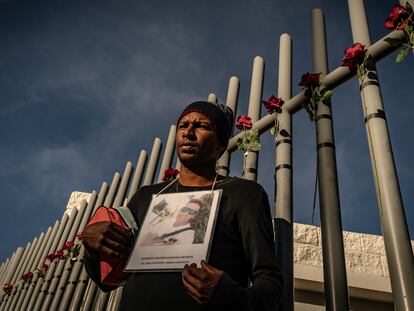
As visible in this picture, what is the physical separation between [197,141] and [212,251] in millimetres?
500

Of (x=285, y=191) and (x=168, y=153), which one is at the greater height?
(x=168, y=153)

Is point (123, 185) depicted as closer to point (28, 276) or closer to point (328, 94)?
point (28, 276)

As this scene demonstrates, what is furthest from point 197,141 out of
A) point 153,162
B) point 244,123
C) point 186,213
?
point 153,162

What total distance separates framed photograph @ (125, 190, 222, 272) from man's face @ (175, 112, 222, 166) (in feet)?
0.64

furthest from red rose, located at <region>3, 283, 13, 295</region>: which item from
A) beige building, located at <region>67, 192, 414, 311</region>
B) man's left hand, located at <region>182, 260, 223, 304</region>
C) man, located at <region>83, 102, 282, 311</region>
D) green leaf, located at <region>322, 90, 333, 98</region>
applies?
man's left hand, located at <region>182, 260, 223, 304</region>

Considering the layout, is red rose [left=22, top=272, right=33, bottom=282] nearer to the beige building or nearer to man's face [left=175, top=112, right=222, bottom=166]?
the beige building

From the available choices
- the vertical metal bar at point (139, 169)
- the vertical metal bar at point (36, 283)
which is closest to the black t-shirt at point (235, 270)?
the vertical metal bar at point (139, 169)

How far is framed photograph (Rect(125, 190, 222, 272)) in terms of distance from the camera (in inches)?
41.6

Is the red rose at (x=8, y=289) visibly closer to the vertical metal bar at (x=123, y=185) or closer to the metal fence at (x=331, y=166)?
the vertical metal bar at (x=123, y=185)

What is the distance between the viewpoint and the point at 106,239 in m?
1.10

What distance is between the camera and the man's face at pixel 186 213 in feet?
3.82

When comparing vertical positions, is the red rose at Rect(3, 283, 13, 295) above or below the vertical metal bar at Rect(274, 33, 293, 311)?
above

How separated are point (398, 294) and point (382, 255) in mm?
4267

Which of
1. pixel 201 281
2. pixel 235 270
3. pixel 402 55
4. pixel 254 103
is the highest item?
pixel 254 103
